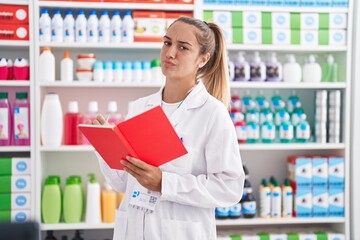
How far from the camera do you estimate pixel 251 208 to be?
3543 millimetres

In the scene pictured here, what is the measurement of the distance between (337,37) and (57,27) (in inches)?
74.9

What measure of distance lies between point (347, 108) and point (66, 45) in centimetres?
194

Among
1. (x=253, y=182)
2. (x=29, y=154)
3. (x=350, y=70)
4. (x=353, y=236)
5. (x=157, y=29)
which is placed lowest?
(x=353, y=236)

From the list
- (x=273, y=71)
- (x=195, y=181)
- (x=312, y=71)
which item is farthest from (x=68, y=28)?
(x=195, y=181)

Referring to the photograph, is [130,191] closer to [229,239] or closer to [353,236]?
[229,239]

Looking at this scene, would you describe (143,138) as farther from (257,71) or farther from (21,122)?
(257,71)

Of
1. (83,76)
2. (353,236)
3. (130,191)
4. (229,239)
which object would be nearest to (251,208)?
(229,239)

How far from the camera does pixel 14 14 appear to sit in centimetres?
330

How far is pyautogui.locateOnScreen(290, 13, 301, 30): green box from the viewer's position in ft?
11.6

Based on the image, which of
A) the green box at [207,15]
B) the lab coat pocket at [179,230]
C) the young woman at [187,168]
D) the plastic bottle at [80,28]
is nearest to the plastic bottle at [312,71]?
the green box at [207,15]

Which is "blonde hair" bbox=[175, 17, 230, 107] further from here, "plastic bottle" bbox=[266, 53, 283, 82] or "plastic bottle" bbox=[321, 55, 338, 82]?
"plastic bottle" bbox=[321, 55, 338, 82]

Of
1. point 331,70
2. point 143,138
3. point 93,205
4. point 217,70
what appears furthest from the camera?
point 331,70

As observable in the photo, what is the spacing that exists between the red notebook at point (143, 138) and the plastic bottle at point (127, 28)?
173cm

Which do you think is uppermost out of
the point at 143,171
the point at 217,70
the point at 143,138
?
the point at 217,70
